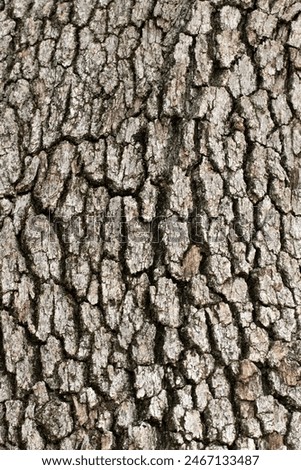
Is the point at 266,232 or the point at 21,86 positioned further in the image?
the point at 21,86

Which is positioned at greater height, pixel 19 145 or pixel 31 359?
pixel 19 145

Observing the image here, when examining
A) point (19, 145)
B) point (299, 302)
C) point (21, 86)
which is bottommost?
point (299, 302)

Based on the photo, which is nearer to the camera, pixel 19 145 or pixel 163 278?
pixel 163 278

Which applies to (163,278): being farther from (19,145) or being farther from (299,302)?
(19,145)

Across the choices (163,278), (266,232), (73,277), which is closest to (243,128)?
(266,232)

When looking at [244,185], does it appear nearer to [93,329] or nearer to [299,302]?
[299,302]
